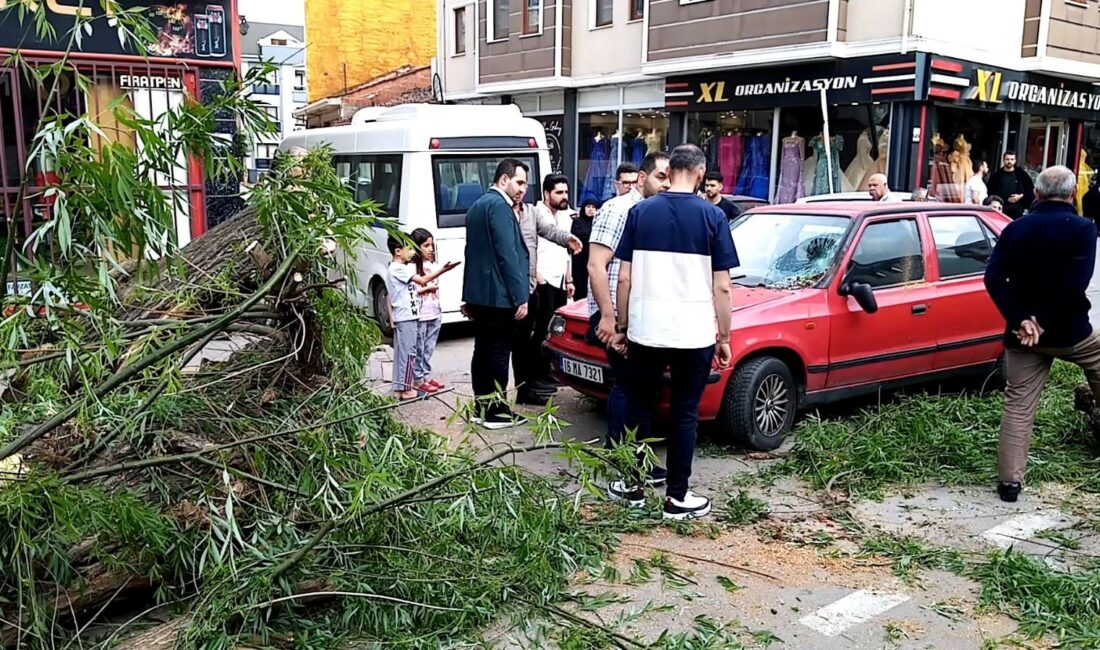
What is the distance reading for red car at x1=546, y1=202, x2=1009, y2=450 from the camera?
5918 mm

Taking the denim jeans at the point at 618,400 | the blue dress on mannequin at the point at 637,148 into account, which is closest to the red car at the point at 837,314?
the denim jeans at the point at 618,400

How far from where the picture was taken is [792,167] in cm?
1706

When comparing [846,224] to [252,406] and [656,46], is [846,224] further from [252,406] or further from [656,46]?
[656,46]

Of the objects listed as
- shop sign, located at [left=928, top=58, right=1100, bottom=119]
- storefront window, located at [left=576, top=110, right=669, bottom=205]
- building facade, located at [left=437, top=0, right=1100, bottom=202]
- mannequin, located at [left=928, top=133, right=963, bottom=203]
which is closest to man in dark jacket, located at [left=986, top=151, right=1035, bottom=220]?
building facade, located at [left=437, top=0, right=1100, bottom=202]

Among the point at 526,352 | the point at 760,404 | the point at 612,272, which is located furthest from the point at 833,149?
the point at 612,272

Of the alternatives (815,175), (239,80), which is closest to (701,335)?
(239,80)

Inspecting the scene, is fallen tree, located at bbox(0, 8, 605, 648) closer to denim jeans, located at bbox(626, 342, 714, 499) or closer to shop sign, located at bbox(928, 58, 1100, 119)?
denim jeans, located at bbox(626, 342, 714, 499)

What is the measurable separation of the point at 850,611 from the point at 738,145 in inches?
607

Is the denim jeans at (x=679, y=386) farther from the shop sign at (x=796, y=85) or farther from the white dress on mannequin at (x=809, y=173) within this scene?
the white dress on mannequin at (x=809, y=173)

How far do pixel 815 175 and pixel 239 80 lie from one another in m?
14.9

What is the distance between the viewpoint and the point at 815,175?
1667cm

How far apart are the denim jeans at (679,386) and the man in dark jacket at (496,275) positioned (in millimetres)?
1687

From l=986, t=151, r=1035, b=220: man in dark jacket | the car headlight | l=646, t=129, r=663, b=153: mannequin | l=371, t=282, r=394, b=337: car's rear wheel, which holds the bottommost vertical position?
l=371, t=282, r=394, b=337: car's rear wheel

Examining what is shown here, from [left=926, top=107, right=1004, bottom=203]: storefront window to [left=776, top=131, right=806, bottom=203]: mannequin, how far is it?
2281mm
